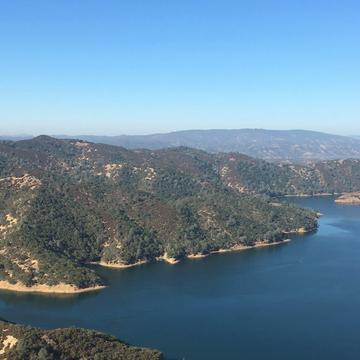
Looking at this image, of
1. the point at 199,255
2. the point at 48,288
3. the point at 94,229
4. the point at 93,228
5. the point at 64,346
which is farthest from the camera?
the point at 199,255

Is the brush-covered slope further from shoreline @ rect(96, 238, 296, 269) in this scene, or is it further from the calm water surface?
the calm water surface

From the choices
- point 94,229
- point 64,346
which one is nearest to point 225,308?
point 64,346

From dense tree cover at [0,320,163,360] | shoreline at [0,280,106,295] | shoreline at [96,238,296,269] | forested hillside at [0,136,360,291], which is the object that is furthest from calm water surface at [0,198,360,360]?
dense tree cover at [0,320,163,360]

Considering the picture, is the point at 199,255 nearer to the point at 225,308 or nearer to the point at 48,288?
the point at 225,308

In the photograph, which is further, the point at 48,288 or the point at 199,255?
the point at 199,255

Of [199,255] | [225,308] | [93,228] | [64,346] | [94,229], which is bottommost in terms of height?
[225,308]

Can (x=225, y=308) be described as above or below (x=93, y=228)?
below
